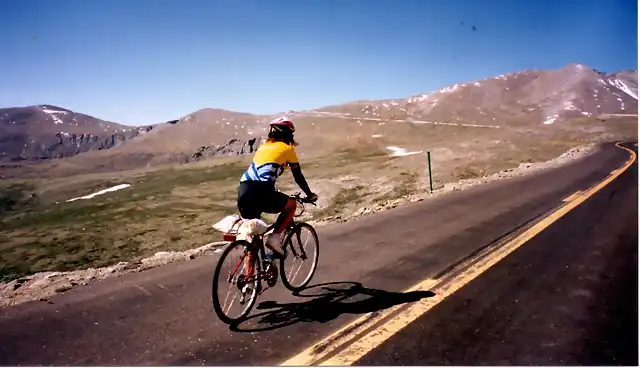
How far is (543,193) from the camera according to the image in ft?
43.9

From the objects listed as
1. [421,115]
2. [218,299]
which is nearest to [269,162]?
[218,299]

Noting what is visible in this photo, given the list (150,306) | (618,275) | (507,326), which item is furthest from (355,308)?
(618,275)

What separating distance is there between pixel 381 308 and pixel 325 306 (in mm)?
733

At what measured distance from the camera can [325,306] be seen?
5062 millimetres

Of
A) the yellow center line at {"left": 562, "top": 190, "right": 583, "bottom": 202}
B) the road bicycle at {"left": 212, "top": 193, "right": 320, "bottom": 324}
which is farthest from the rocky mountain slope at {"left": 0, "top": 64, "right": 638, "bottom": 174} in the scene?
the road bicycle at {"left": 212, "top": 193, "right": 320, "bottom": 324}

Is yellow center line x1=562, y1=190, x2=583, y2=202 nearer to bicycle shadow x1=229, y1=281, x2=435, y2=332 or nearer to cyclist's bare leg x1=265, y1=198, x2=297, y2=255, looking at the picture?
bicycle shadow x1=229, y1=281, x2=435, y2=332

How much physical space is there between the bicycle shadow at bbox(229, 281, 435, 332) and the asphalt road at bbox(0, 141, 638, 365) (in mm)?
23

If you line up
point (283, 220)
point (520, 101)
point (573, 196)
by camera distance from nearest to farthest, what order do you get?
point (283, 220), point (573, 196), point (520, 101)

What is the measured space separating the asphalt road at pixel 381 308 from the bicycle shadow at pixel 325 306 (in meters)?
0.02

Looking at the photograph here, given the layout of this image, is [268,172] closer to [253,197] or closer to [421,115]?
[253,197]

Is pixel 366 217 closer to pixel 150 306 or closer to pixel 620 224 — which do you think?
pixel 620 224

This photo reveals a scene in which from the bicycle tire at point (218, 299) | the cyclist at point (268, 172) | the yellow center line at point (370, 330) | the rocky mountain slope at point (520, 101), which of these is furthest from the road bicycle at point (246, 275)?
the rocky mountain slope at point (520, 101)

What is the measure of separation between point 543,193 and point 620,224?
464cm

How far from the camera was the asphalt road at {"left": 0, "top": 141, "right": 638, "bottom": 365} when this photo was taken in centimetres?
387
